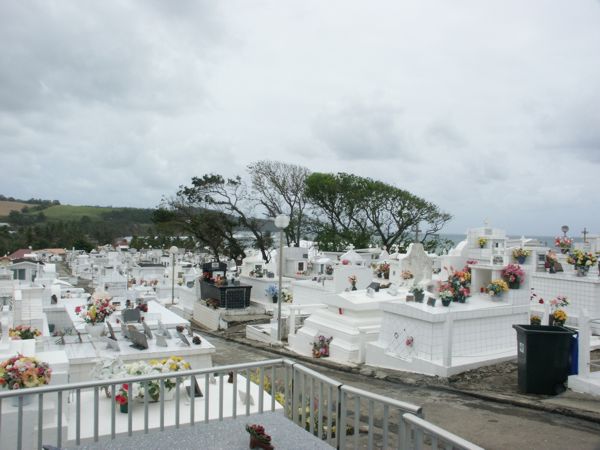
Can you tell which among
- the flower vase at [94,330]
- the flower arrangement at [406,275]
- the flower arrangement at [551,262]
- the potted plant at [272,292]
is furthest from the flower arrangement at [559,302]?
the potted plant at [272,292]

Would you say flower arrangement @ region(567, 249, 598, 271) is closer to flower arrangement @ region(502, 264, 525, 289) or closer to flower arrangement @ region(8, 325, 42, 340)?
flower arrangement @ region(502, 264, 525, 289)

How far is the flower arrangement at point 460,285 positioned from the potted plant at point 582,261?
4.99m

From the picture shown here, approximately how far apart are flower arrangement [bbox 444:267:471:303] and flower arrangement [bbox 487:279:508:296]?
1.81 feet

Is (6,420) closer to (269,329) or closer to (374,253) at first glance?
(269,329)

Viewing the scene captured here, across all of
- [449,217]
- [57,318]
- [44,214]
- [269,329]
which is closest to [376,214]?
[449,217]

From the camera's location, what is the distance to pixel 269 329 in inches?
734

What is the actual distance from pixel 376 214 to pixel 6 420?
140 ft

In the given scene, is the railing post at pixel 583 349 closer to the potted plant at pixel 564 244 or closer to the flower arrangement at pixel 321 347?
the flower arrangement at pixel 321 347

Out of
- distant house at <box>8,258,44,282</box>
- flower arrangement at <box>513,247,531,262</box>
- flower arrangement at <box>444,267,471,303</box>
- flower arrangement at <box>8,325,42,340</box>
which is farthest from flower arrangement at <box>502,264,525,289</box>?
distant house at <box>8,258,44,282</box>

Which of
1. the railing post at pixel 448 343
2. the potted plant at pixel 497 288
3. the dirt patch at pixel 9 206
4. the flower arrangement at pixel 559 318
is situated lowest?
the railing post at pixel 448 343

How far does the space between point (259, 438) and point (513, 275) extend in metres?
9.23

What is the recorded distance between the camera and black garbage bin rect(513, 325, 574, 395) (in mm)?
8578

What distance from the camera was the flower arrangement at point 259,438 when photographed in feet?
16.3

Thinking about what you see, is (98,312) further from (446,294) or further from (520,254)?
(520,254)
